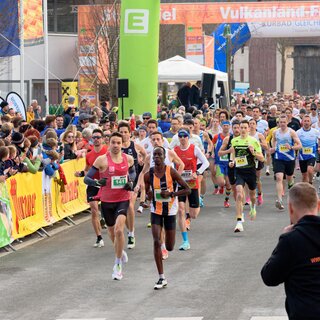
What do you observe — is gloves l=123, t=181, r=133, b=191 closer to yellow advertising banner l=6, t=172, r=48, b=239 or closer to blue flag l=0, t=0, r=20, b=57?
yellow advertising banner l=6, t=172, r=48, b=239

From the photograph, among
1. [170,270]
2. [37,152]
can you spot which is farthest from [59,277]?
[37,152]

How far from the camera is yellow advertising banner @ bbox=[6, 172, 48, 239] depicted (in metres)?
16.4

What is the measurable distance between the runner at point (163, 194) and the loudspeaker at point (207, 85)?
23.1 m

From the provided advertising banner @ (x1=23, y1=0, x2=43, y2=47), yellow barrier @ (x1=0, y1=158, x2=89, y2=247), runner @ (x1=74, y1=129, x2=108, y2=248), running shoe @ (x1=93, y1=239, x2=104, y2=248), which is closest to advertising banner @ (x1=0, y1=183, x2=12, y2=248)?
yellow barrier @ (x1=0, y1=158, x2=89, y2=247)

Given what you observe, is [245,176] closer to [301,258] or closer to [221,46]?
[301,258]

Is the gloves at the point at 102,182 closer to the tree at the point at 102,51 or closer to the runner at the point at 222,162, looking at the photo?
the runner at the point at 222,162

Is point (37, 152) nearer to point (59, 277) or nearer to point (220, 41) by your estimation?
point (59, 277)

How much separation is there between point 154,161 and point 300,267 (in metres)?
7.20

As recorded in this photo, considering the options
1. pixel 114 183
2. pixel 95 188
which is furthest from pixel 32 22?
pixel 114 183

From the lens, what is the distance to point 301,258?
629 centimetres

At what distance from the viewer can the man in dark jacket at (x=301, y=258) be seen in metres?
6.26

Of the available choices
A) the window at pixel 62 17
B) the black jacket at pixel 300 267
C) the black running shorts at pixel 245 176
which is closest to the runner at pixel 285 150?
the black running shorts at pixel 245 176

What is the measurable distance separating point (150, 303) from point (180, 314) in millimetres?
781

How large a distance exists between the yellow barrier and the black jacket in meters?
9.71
